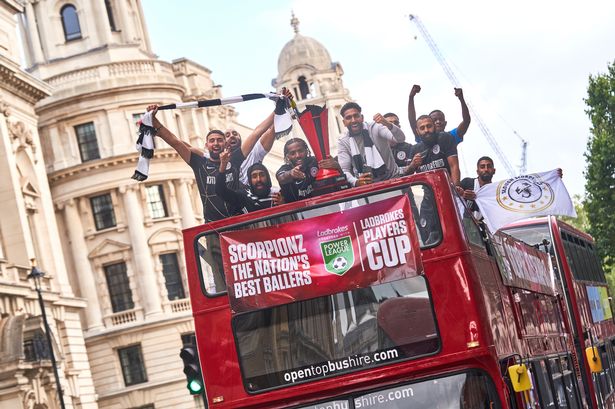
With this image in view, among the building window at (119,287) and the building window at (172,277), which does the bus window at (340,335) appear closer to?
the building window at (119,287)

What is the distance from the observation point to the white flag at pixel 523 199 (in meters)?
17.9

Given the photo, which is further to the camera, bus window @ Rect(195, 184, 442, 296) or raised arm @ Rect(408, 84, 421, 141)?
raised arm @ Rect(408, 84, 421, 141)

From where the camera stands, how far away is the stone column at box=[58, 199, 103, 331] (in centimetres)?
6500

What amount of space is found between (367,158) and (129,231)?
51.0 m

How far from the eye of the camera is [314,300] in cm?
1375

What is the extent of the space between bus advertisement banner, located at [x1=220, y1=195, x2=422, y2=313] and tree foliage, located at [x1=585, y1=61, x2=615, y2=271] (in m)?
41.7

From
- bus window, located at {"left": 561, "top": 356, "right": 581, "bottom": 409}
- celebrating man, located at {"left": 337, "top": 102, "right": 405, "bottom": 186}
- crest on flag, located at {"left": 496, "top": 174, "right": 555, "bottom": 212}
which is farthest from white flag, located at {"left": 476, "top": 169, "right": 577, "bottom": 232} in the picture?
bus window, located at {"left": 561, "top": 356, "right": 581, "bottom": 409}

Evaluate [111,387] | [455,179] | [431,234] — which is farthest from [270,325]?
[111,387]

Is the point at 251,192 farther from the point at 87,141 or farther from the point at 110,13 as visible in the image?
the point at 110,13

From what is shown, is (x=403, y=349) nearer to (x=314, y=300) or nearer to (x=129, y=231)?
(x=314, y=300)

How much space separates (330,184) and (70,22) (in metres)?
56.6

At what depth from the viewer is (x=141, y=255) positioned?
65562 millimetres

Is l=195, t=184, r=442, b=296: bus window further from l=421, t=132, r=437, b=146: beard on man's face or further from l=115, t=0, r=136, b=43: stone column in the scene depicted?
l=115, t=0, r=136, b=43: stone column

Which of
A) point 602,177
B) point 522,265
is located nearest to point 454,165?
point 522,265
